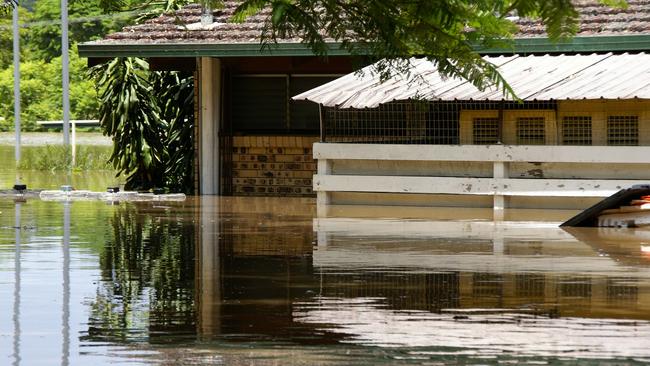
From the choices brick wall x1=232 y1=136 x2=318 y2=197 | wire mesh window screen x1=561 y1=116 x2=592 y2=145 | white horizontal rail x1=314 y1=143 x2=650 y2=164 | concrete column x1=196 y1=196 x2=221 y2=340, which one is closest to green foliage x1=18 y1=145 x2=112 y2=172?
brick wall x1=232 y1=136 x2=318 y2=197

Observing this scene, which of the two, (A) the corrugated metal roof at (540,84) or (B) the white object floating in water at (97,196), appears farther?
(B) the white object floating in water at (97,196)

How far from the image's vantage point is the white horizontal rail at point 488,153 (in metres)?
21.4

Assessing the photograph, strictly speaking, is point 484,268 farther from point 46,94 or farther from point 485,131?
point 46,94

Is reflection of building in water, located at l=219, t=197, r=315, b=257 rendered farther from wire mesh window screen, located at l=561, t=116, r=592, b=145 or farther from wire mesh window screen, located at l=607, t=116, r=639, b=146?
wire mesh window screen, located at l=607, t=116, r=639, b=146

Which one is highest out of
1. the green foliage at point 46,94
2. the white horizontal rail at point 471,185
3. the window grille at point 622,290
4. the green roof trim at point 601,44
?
the green foliage at point 46,94

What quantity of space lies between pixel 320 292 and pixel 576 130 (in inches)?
458

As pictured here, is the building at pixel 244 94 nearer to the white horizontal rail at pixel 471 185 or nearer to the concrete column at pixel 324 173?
the white horizontal rail at pixel 471 185

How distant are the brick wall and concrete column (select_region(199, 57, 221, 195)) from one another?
606 millimetres

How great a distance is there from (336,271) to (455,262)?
1464 millimetres

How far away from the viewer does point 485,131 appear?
23.6 metres

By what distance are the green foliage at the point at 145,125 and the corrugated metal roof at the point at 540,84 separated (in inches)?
250

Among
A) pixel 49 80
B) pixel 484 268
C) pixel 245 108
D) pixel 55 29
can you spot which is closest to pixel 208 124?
pixel 245 108

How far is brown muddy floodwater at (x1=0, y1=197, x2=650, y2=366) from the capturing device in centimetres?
888

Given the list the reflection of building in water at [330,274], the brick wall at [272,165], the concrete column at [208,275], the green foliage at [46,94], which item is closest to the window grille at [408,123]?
the brick wall at [272,165]
